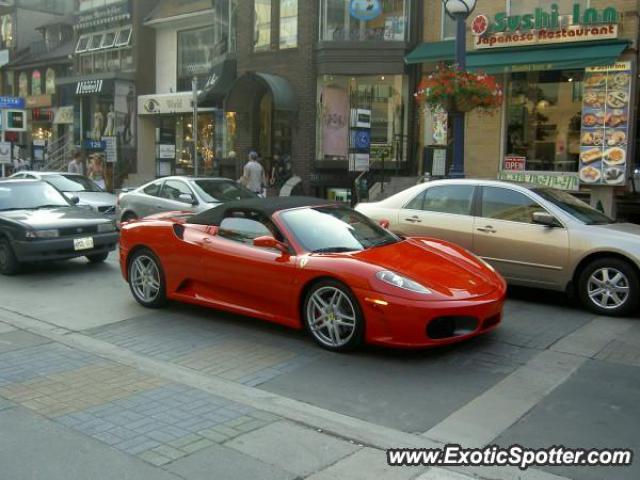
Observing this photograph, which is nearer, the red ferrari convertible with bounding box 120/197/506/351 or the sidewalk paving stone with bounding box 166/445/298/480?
the sidewalk paving stone with bounding box 166/445/298/480

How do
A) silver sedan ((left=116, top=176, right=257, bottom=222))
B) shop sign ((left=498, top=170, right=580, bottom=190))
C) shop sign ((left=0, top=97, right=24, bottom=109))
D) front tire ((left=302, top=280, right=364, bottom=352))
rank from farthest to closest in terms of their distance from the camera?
shop sign ((left=0, top=97, right=24, bottom=109)) < shop sign ((left=498, top=170, right=580, bottom=190)) < silver sedan ((left=116, top=176, right=257, bottom=222)) < front tire ((left=302, top=280, right=364, bottom=352))

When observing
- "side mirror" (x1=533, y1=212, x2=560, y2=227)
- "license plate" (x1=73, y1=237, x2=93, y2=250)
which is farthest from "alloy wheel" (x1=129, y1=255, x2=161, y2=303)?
"side mirror" (x1=533, y1=212, x2=560, y2=227)

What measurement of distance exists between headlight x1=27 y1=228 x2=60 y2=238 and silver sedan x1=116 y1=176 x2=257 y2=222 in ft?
9.34

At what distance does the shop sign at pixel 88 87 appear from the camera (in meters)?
28.5

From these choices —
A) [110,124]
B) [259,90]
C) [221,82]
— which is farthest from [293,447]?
[110,124]

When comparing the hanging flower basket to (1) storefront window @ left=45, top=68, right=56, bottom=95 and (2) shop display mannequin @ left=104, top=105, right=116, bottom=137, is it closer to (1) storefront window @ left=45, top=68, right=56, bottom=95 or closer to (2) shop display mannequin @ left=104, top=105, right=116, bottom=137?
(2) shop display mannequin @ left=104, top=105, right=116, bottom=137

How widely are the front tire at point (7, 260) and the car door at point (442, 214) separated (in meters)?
5.65

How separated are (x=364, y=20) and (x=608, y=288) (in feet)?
44.3

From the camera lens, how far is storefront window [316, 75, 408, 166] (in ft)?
62.7

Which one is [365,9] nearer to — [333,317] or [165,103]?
[165,103]

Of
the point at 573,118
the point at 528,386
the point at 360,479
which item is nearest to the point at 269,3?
the point at 573,118

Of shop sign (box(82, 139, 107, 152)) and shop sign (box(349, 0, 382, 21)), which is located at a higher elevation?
shop sign (box(349, 0, 382, 21))

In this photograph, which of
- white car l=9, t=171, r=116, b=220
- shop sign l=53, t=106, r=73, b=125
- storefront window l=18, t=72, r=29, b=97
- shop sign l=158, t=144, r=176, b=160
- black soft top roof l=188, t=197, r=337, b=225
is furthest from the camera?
storefront window l=18, t=72, r=29, b=97

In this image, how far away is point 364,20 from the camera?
752 inches
